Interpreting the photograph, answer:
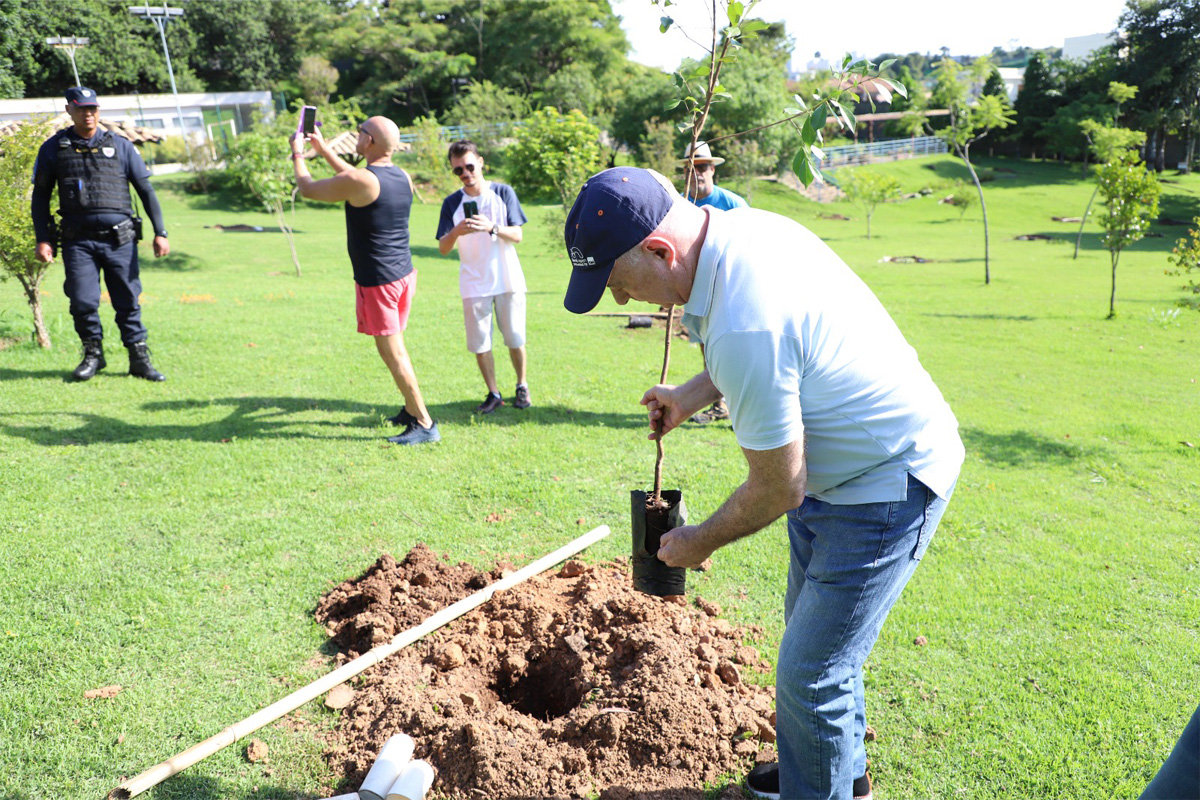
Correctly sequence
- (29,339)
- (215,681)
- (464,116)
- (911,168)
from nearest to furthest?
1. (215,681)
2. (29,339)
3. (464,116)
4. (911,168)

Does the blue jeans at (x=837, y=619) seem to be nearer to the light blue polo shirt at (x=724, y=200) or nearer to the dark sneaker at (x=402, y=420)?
the light blue polo shirt at (x=724, y=200)

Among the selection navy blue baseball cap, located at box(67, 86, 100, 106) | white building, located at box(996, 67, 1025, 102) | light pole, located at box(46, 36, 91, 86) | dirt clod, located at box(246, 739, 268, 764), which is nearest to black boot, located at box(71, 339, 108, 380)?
navy blue baseball cap, located at box(67, 86, 100, 106)

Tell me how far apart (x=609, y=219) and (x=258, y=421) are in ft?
17.7

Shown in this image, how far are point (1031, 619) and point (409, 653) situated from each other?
3.07 meters

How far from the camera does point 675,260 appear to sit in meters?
1.95

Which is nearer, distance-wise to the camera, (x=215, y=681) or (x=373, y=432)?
(x=215, y=681)

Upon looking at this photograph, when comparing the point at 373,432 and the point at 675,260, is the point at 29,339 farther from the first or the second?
the point at 675,260

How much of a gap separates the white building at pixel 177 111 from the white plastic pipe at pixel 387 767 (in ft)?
153

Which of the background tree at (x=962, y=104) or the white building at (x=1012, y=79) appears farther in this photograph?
the white building at (x=1012, y=79)

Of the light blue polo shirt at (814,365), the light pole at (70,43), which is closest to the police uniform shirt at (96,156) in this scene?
the light blue polo shirt at (814,365)

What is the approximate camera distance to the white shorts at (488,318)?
6.51 meters

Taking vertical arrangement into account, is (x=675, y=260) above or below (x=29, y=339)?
above

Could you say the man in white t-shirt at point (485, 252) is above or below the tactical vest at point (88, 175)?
below

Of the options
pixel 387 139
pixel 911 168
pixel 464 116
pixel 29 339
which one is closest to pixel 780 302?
pixel 387 139
